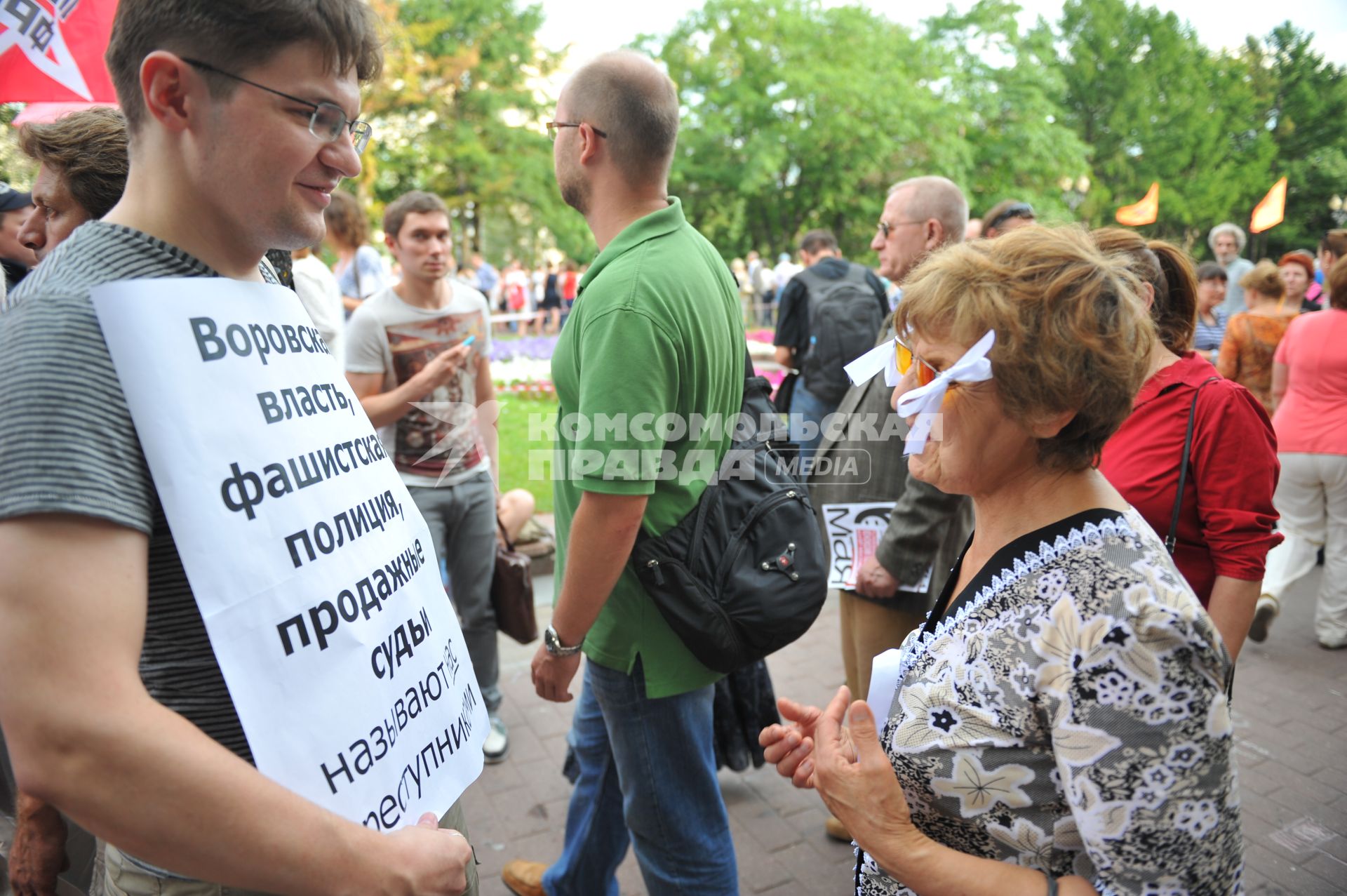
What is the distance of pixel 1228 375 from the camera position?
20.2 ft

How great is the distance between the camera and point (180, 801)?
3.20ft

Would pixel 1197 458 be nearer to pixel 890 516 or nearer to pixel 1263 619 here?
pixel 890 516

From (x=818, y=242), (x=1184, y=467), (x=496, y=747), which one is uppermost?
(x=1184, y=467)

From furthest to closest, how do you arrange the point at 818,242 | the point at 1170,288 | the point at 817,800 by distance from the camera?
1. the point at 818,242
2. the point at 817,800
3. the point at 1170,288

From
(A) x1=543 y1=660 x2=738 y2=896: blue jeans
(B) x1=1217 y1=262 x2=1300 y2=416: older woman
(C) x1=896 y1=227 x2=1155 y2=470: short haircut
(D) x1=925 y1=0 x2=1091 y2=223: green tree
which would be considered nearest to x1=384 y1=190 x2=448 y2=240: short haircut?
(A) x1=543 y1=660 x2=738 y2=896: blue jeans

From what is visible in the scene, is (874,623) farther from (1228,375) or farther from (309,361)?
(1228,375)

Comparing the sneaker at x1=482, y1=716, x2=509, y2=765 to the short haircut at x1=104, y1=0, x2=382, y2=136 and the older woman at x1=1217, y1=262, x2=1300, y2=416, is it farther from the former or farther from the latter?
the older woman at x1=1217, y1=262, x2=1300, y2=416

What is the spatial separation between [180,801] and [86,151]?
1.53 m

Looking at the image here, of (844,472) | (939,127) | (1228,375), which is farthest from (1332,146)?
(844,472)

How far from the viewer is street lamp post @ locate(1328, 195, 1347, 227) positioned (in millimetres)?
32500

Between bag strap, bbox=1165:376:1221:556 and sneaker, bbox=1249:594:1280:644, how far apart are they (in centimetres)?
319

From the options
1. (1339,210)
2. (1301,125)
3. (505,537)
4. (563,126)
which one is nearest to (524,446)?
(505,537)

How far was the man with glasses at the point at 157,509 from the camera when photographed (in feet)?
3.06

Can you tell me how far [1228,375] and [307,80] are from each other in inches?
265
